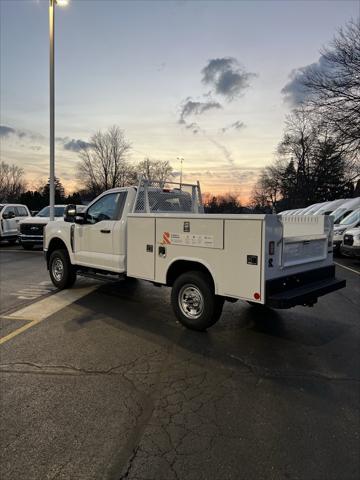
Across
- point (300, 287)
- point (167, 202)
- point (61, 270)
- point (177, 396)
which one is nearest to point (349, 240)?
point (167, 202)

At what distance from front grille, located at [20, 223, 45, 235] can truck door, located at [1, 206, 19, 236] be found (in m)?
2.30

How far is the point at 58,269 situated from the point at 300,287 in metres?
5.46

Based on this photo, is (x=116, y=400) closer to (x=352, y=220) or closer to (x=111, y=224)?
(x=111, y=224)

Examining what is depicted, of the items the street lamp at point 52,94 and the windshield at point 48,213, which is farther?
the windshield at point 48,213

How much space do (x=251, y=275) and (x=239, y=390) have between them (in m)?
1.48

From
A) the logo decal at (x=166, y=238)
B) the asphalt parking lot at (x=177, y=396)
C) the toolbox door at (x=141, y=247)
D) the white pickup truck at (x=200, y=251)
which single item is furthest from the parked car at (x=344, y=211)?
the logo decal at (x=166, y=238)

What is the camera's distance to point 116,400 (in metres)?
3.72

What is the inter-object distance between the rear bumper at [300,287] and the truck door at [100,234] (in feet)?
10.1

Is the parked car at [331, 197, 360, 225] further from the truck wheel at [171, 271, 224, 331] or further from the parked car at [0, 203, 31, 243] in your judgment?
the parked car at [0, 203, 31, 243]

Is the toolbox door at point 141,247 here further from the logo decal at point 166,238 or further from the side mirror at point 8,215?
the side mirror at point 8,215

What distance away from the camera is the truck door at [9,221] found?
19141mm

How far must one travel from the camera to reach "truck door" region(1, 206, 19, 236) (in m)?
19.1

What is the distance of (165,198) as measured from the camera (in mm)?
7656

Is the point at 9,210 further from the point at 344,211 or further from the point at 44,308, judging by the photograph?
the point at 344,211
